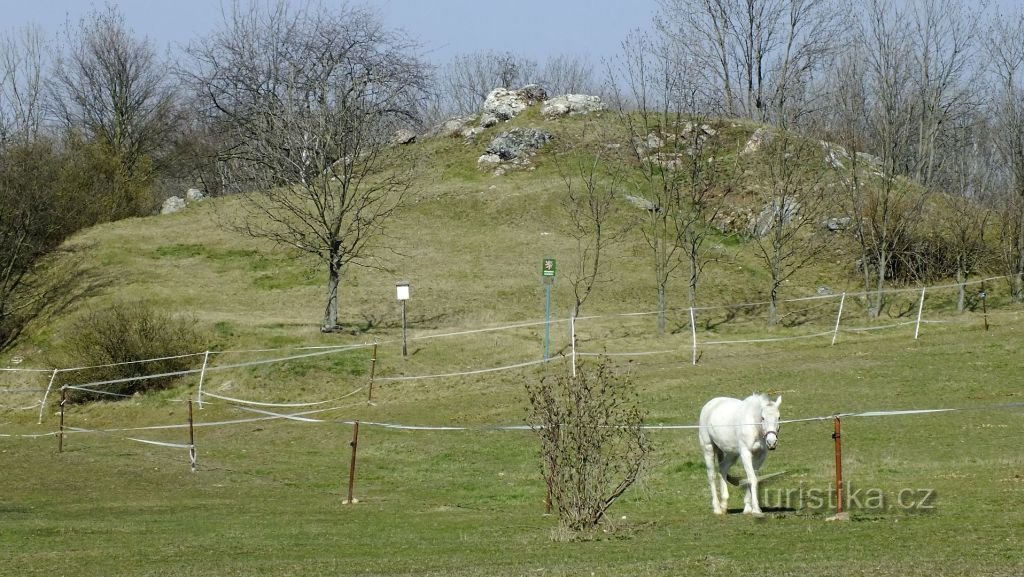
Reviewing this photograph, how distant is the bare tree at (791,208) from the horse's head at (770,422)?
2636 cm

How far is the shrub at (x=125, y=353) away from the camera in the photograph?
3195 centimetres

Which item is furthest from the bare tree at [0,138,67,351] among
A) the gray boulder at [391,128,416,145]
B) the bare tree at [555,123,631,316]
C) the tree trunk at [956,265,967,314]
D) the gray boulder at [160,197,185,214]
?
the tree trunk at [956,265,967,314]

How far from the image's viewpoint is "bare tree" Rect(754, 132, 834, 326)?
40000 mm

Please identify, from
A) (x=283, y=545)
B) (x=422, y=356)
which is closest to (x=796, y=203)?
(x=422, y=356)

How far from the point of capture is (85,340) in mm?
32625

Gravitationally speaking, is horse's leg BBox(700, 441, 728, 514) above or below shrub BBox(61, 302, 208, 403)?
below


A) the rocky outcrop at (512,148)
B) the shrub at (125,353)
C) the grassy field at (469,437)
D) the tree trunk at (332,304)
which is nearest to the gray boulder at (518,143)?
the rocky outcrop at (512,148)

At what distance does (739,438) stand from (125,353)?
24746 mm

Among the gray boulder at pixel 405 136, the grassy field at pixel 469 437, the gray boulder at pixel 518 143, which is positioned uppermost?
the gray boulder at pixel 405 136

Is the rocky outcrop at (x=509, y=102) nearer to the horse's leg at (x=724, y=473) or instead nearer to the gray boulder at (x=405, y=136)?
the gray boulder at (x=405, y=136)

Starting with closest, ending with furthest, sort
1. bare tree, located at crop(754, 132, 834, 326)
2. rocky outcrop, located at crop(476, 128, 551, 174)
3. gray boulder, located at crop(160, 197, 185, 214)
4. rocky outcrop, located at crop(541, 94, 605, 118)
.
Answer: bare tree, located at crop(754, 132, 834, 326) → rocky outcrop, located at crop(476, 128, 551, 174) → gray boulder, located at crop(160, 197, 185, 214) → rocky outcrop, located at crop(541, 94, 605, 118)

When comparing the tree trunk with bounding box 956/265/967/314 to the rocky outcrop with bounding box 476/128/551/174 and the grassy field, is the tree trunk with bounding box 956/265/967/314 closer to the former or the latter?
the grassy field

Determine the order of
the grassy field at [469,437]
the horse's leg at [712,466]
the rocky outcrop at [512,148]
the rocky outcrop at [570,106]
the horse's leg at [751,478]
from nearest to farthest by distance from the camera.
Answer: the grassy field at [469,437]
the horse's leg at [751,478]
the horse's leg at [712,466]
the rocky outcrop at [512,148]
the rocky outcrop at [570,106]

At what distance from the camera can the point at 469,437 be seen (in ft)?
77.3
